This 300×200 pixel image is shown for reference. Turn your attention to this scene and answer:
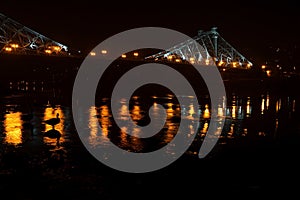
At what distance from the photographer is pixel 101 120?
2486cm

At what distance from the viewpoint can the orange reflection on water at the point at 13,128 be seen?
58.2ft

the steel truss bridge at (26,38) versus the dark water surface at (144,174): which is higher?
the steel truss bridge at (26,38)

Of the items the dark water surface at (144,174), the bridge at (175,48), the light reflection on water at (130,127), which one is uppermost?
the bridge at (175,48)

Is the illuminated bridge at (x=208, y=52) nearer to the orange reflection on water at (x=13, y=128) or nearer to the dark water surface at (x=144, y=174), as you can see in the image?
the orange reflection on water at (x=13, y=128)

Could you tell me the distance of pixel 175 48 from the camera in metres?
144

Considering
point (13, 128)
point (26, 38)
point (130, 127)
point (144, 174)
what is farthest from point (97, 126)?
point (26, 38)

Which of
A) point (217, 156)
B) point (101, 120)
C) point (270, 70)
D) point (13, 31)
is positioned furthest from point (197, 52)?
point (217, 156)

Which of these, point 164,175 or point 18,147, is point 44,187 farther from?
point 18,147

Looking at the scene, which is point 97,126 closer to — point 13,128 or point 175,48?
point 13,128

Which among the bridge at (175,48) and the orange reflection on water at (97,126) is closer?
the orange reflection on water at (97,126)

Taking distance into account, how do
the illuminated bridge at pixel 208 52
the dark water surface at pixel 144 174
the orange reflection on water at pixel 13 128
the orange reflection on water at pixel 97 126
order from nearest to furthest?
the dark water surface at pixel 144 174 < the orange reflection on water at pixel 13 128 < the orange reflection on water at pixel 97 126 < the illuminated bridge at pixel 208 52

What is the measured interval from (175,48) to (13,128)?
126m

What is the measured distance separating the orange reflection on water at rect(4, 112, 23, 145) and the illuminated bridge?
102 m

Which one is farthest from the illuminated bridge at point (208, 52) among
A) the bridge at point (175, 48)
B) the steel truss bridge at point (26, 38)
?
the steel truss bridge at point (26, 38)
